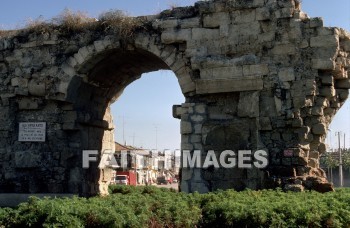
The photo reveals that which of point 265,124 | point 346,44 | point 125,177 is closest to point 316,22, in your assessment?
point 346,44

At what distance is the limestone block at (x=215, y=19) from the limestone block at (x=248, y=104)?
161cm

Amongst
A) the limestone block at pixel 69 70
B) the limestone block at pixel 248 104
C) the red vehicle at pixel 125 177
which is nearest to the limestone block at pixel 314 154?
the limestone block at pixel 248 104

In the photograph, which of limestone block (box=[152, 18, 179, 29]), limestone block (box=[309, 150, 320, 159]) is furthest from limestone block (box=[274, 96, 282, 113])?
limestone block (box=[152, 18, 179, 29])

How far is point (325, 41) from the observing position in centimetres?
941

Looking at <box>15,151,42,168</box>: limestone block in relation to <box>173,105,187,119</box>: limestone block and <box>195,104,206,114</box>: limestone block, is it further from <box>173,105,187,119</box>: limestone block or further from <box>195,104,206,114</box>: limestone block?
<box>195,104,206,114</box>: limestone block

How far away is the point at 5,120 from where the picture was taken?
1154 centimetres

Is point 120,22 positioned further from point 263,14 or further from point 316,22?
point 316,22

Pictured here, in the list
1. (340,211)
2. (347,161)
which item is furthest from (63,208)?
(347,161)

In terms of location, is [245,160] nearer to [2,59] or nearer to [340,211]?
[340,211]

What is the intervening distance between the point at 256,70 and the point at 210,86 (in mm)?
1003

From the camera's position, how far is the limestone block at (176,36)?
400 inches

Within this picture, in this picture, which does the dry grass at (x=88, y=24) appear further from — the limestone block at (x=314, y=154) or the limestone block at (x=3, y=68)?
the limestone block at (x=314, y=154)

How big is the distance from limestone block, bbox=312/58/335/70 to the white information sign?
6.43 meters

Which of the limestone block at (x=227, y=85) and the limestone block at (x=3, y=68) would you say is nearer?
the limestone block at (x=227, y=85)
